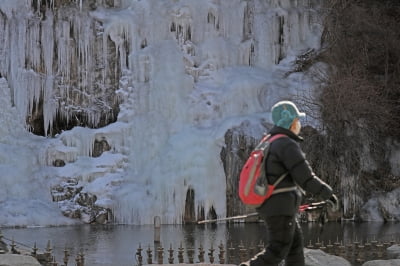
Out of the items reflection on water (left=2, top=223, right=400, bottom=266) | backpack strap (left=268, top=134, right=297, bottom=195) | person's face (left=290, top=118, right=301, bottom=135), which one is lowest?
reflection on water (left=2, top=223, right=400, bottom=266)

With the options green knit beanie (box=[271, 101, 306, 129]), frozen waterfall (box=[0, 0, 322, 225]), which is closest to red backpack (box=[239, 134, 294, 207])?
green knit beanie (box=[271, 101, 306, 129])

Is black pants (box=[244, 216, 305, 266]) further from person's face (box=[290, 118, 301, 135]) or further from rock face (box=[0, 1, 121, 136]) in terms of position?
rock face (box=[0, 1, 121, 136])

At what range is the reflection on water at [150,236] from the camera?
15.2 metres

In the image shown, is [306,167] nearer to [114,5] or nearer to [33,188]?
[33,188]

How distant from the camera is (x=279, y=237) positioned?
6.01 meters

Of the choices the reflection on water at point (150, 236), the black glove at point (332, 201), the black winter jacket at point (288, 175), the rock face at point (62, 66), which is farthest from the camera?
the rock face at point (62, 66)

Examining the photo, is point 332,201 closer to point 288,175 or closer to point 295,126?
point 288,175

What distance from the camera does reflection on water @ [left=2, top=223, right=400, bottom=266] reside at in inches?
598

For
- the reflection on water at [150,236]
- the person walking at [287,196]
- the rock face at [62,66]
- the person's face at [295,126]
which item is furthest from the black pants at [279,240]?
the rock face at [62,66]

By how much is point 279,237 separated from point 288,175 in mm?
512

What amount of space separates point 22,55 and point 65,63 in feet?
4.87

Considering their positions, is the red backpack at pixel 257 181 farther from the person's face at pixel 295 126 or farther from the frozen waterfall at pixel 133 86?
the frozen waterfall at pixel 133 86

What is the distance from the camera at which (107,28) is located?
83.8ft

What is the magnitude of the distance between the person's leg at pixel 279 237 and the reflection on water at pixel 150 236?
728 cm
